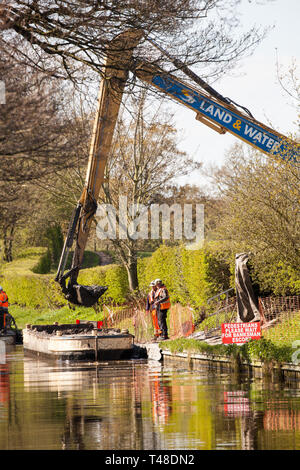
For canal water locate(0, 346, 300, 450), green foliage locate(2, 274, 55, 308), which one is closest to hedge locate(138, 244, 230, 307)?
canal water locate(0, 346, 300, 450)

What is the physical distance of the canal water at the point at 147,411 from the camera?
1075 cm

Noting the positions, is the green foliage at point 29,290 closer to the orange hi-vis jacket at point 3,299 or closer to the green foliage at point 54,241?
the green foliage at point 54,241

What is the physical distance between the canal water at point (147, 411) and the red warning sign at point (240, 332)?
0.93 m

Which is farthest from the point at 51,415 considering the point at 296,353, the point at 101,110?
the point at 101,110

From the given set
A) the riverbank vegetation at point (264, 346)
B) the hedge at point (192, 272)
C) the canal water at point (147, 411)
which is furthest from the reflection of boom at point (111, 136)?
the hedge at point (192, 272)

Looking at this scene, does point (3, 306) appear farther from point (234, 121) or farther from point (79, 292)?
point (234, 121)

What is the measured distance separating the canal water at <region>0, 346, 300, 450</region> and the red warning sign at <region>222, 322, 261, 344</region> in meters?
0.93

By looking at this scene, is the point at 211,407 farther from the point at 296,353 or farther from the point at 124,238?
the point at 124,238

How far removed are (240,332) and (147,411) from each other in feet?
23.8

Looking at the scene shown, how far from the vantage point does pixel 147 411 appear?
1393 cm

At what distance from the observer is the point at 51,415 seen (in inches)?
541

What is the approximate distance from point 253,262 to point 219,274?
545 cm

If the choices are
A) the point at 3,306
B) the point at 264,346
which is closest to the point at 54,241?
the point at 3,306

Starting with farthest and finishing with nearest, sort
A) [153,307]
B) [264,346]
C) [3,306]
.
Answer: [3,306]
[153,307]
[264,346]
